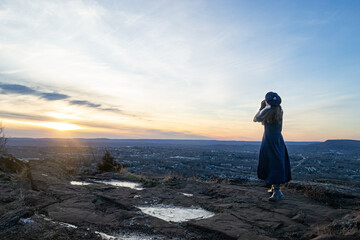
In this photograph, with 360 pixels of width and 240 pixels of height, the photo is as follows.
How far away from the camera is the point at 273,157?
555 centimetres

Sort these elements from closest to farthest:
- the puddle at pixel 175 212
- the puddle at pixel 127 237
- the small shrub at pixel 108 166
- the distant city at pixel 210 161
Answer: the puddle at pixel 127 237 → the puddle at pixel 175 212 → the small shrub at pixel 108 166 → the distant city at pixel 210 161

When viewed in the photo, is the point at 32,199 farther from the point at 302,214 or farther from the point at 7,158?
the point at 7,158

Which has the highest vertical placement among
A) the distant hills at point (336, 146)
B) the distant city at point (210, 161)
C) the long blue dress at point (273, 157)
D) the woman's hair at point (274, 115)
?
the woman's hair at point (274, 115)

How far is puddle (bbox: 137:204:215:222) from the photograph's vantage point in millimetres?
4465

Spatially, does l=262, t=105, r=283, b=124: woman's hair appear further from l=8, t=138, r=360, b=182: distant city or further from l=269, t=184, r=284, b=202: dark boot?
l=8, t=138, r=360, b=182: distant city

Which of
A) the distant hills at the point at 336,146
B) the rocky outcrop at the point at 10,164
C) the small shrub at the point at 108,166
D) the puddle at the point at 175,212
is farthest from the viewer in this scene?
the distant hills at the point at 336,146

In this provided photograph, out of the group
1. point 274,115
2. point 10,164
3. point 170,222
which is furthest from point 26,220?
point 10,164

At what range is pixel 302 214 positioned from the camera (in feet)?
14.8

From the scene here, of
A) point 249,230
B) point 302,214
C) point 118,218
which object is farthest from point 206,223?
point 302,214

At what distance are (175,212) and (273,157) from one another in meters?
2.41

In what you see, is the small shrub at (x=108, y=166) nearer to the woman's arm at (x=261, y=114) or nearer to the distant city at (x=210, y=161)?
the distant city at (x=210, y=161)

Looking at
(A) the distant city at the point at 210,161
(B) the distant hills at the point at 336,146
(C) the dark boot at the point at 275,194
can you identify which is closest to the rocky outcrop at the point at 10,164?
(A) the distant city at the point at 210,161

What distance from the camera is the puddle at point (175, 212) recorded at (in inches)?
176

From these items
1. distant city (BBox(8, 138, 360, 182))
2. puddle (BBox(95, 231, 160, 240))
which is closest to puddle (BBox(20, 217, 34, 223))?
puddle (BBox(95, 231, 160, 240))
